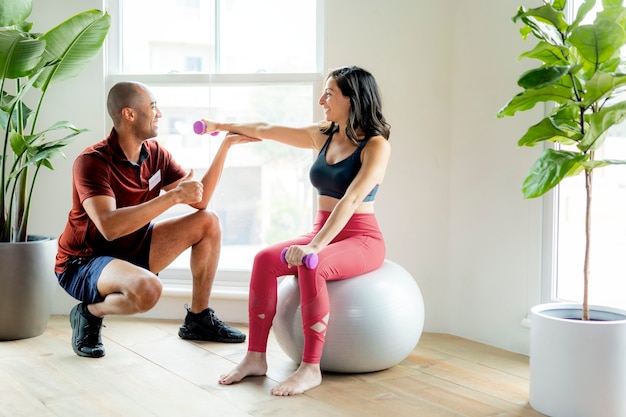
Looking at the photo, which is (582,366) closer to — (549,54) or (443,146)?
(549,54)

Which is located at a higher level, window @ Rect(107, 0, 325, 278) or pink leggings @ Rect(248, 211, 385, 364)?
window @ Rect(107, 0, 325, 278)

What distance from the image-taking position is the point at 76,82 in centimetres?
378

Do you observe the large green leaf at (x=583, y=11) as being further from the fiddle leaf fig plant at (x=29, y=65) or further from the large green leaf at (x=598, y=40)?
the fiddle leaf fig plant at (x=29, y=65)

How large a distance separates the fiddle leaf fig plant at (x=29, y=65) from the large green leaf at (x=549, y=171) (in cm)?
203

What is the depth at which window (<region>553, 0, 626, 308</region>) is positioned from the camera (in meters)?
2.76

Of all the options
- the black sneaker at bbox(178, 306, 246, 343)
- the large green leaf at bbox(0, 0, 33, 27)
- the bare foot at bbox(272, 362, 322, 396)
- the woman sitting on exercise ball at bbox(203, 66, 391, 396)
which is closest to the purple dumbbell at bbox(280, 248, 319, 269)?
the woman sitting on exercise ball at bbox(203, 66, 391, 396)

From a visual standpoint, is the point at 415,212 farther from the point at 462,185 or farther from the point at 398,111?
the point at 398,111

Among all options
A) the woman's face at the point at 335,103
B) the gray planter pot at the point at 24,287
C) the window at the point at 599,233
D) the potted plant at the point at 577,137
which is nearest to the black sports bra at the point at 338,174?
the woman's face at the point at 335,103

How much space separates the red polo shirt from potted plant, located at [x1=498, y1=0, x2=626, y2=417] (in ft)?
5.17

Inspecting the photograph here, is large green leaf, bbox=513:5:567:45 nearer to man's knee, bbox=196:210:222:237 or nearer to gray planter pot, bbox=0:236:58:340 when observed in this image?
man's knee, bbox=196:210:222:237

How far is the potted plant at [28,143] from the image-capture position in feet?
10.4

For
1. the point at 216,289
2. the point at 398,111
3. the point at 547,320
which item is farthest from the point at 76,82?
the point at 547,320

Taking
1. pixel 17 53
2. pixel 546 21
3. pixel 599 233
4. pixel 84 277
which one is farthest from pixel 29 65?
pixel 599 233

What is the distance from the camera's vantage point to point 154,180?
10.4 feet
